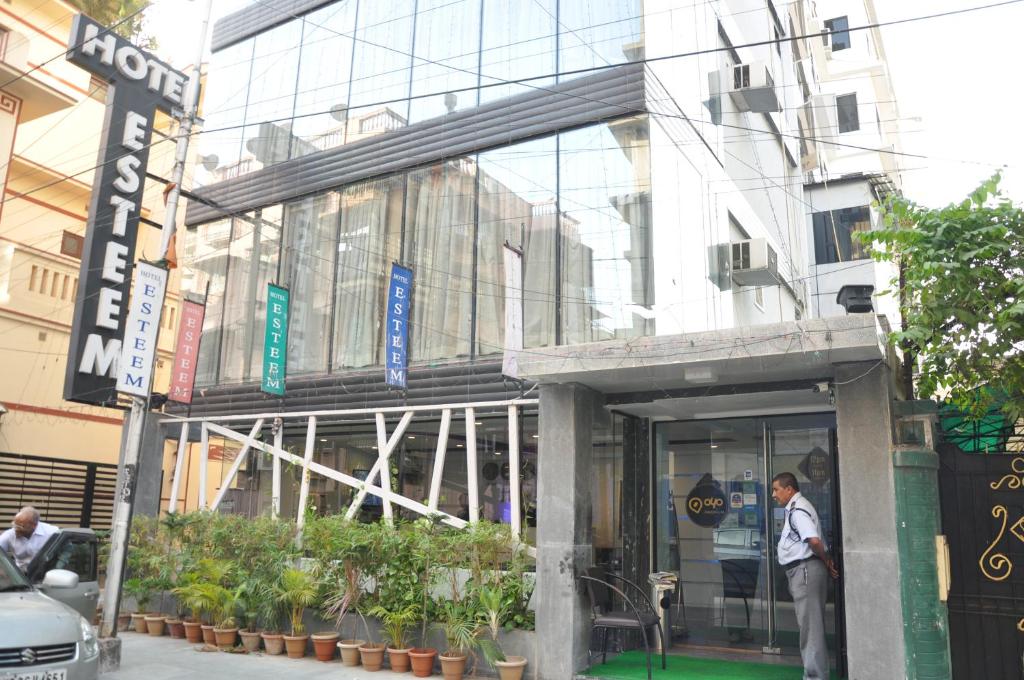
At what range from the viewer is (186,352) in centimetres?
1569

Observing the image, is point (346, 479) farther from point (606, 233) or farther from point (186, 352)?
point (606, 233)

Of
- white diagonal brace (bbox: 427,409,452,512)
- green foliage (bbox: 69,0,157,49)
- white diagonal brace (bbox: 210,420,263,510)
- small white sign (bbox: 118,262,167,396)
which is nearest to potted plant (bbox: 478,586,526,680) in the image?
white diagonal brace (bbox: 427,409,452,512)

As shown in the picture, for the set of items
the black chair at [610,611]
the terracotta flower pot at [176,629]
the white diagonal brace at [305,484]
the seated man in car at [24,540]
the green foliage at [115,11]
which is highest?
the green foliage at [115,11]

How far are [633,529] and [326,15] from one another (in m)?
12.7

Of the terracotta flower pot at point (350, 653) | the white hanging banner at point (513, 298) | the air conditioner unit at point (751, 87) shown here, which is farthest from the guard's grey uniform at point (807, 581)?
the air conditioner unit at point (751, 87)

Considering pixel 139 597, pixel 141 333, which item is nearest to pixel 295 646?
pixel 139 597

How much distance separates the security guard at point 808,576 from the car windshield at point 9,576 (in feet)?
23.4

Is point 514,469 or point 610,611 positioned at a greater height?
point 514,469

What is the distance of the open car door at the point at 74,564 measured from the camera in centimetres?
891

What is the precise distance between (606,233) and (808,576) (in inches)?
240

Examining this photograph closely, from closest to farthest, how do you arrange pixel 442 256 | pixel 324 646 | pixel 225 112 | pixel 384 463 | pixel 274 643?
pixel 324 646
pixel 274 643
pixel 384 463
pixel 442 256
pixel 225 112

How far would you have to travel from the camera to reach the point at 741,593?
32.9 ft

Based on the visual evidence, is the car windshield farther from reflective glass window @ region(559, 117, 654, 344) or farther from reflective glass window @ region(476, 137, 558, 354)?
reflective glass window @ region(559, 117, 654, 344)

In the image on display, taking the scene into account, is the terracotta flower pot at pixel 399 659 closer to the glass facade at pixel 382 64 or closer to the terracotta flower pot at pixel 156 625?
the terracotta flower pot at pixel 156 625
